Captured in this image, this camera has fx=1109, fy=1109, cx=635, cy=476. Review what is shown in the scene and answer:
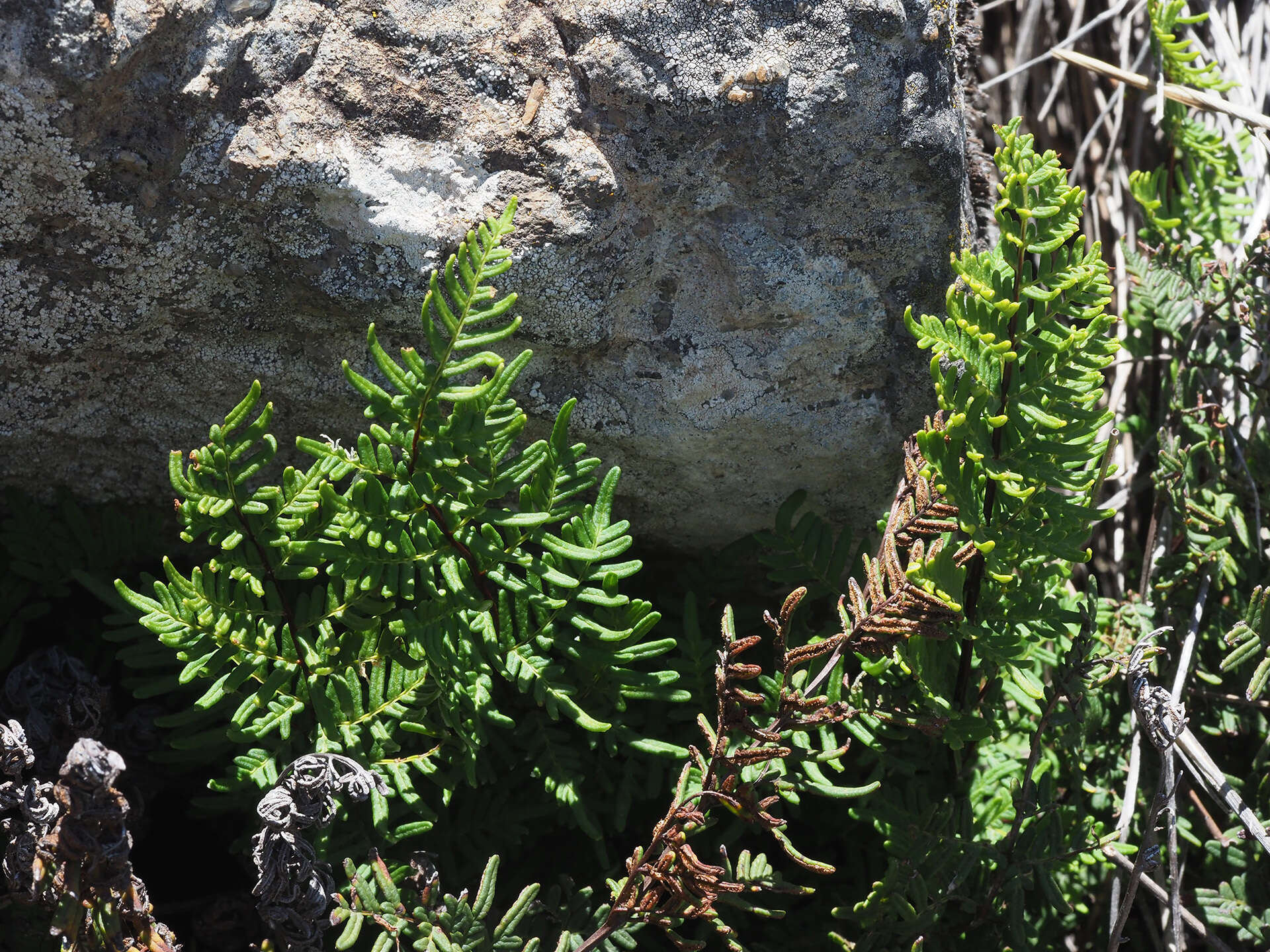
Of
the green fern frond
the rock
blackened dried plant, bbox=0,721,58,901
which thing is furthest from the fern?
blackened dried plant, bbox=0,721,58,901

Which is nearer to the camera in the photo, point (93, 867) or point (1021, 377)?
point (93, 867)

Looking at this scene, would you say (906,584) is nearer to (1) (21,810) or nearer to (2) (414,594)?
(2) (414,594)

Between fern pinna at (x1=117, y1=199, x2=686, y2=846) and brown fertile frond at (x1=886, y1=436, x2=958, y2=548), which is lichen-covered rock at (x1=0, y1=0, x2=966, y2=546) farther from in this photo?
brown fertile frond at (x1=886, y1=436, x2=958, y2=548)

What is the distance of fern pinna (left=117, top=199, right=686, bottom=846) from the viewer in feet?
4.56

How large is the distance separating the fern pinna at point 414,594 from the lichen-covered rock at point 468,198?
0.52 ft

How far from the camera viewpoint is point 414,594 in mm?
1513

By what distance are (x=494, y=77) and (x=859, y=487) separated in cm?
88

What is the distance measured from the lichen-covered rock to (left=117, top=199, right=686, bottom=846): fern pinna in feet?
0.52

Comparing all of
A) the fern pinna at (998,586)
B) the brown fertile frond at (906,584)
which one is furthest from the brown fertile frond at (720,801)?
the fern pinna at (998,586)

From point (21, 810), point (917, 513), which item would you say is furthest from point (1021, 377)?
point (21, 810)

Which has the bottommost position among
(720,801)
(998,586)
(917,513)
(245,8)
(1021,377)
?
(720,801)

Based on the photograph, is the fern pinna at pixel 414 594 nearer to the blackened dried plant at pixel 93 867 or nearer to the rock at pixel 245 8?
the blackened dried plant at pixel 93 867

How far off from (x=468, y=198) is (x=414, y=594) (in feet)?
1.84

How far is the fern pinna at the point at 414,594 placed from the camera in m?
1.39
